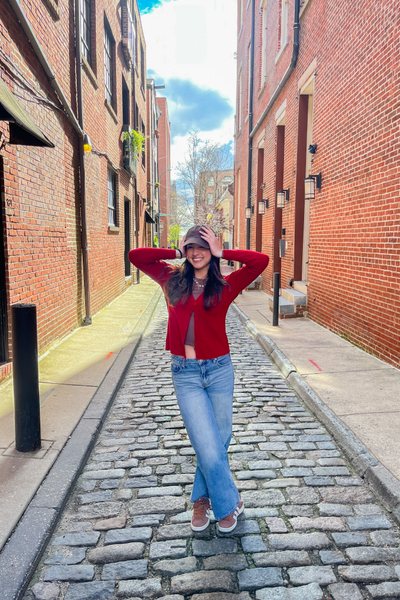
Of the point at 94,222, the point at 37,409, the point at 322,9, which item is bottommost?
the point at 37,409

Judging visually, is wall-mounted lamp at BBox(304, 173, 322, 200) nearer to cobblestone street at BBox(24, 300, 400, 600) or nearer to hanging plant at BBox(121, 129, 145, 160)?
cobblestone street at BBox(24, 300, 400, 600)

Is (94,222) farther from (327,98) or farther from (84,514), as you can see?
(84,514)

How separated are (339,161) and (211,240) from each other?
20.2 ft

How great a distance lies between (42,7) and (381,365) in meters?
6.84

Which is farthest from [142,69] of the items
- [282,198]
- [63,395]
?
[63,395]

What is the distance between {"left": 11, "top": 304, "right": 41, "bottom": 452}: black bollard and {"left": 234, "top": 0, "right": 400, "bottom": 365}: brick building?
14.3ft

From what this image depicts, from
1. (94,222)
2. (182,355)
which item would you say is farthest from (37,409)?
(94,222)

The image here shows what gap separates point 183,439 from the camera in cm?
396

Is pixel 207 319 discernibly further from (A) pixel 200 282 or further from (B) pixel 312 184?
(B) pixel 312 184

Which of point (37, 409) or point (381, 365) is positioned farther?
point (381, 365)

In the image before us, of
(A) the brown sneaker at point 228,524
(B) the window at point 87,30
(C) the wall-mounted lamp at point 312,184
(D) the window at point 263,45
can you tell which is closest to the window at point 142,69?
(D) the window at point 263,45

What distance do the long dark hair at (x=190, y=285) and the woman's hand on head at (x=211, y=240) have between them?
0.28 feet

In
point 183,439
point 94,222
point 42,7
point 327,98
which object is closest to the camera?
point 183,439

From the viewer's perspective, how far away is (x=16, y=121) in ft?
13.3
